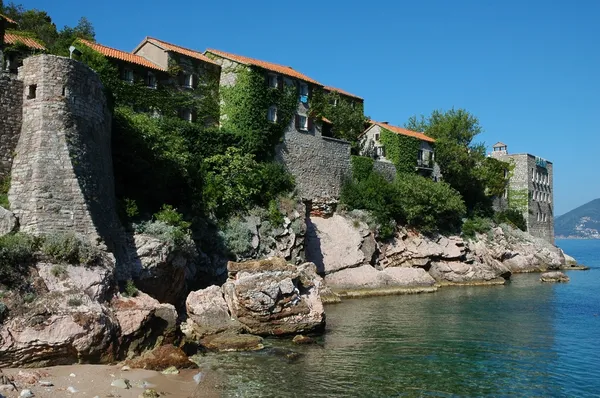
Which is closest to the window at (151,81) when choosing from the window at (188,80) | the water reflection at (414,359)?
the window at (188,80)

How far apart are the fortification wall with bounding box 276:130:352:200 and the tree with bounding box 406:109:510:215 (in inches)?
602

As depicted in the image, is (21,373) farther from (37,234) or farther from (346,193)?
(346,193)

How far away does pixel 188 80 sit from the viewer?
3697 cm

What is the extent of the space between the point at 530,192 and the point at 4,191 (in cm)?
6438

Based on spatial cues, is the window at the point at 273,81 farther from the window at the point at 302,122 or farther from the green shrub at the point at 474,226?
the green shrub at the point at 474,226

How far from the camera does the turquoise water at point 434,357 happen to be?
14930 mm

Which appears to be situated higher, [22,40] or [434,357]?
[22,40]

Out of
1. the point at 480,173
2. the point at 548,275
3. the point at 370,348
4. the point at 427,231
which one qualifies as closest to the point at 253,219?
the point at 370,348

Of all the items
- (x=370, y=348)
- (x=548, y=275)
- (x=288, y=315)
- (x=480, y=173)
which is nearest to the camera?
(x=370, y=348)

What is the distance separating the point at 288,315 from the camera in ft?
68.8

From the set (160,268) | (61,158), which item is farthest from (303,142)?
(61,158)

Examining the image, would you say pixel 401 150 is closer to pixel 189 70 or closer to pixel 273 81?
pixel 273 81

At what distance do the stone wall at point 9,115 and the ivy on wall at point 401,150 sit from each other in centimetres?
3453

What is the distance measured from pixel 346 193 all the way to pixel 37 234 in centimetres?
2734
